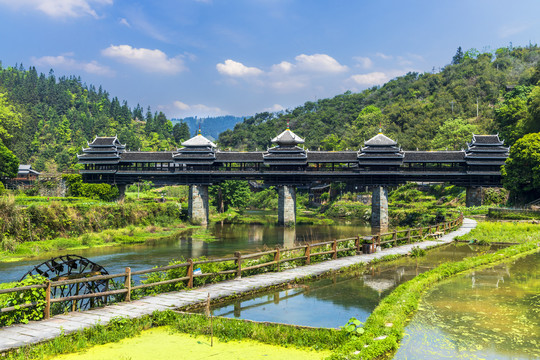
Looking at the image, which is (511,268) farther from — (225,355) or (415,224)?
(415,224)

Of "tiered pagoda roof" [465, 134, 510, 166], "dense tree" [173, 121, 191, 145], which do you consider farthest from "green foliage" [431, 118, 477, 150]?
"dense tree" [173, 121, 191, 145]

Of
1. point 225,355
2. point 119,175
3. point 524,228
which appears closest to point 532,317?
point 225,355

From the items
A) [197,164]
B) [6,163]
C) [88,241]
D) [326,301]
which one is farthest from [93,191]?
[326,301]

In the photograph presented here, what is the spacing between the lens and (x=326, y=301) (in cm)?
1506

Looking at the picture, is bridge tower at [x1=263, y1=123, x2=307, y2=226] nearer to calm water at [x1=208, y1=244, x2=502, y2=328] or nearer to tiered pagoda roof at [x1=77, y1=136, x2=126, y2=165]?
tiered pagoda roof at [x1=77, y1=136, x2=126, y2=165]

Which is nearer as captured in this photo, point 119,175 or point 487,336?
point 487,336

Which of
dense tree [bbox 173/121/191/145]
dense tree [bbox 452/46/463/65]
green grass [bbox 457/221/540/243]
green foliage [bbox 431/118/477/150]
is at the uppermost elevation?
dense tree [bbox 452/46/463/65]

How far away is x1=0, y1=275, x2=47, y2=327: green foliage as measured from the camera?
1145cm

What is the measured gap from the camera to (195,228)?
53.3 meters

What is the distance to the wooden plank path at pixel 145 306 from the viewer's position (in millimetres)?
10664

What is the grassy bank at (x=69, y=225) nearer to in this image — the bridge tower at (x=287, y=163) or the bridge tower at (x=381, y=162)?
the bridge tower at (x=287, y=163)

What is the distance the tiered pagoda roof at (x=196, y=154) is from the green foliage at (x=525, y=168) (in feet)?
112

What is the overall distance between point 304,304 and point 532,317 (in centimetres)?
638

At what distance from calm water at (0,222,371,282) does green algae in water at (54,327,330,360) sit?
463 inches
